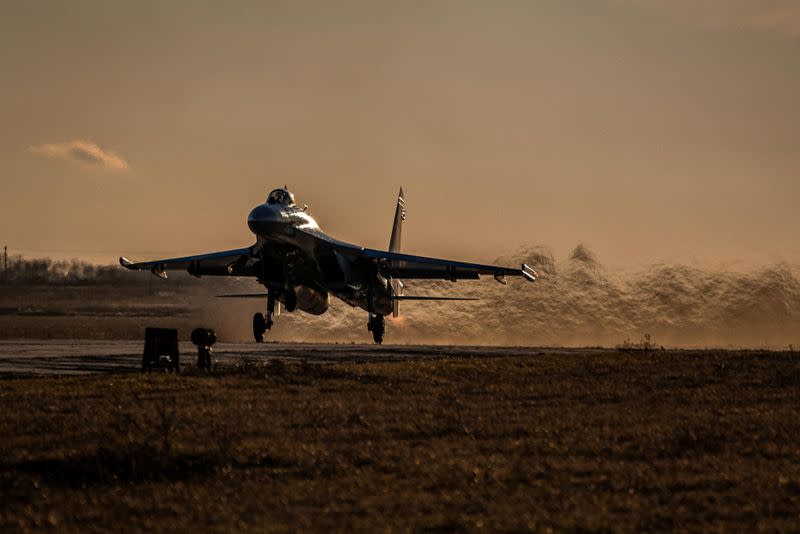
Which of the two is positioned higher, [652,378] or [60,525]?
[652,378]

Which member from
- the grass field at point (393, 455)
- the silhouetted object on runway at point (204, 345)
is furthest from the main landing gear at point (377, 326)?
the grass field at point (393, 455)

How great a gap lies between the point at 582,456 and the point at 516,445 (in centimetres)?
124

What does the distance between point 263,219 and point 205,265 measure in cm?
1287

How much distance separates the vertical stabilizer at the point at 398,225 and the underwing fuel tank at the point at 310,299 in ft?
53.6

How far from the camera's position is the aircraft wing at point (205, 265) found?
48.8m

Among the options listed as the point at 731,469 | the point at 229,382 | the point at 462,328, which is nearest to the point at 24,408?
the point at 229,382

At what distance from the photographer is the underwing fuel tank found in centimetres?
4247

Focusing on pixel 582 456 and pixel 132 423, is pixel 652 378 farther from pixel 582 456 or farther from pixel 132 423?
pixel 132 423

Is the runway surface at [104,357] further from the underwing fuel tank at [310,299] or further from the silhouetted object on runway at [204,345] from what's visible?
the silhouetted object on runway at [204,345]

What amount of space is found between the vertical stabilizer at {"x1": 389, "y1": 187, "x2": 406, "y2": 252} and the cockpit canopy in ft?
66.9

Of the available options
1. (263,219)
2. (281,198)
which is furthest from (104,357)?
(281,198)

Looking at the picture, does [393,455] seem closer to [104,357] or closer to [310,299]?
[104,357]

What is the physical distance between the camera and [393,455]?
1467cm

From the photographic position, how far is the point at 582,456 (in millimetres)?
14672
